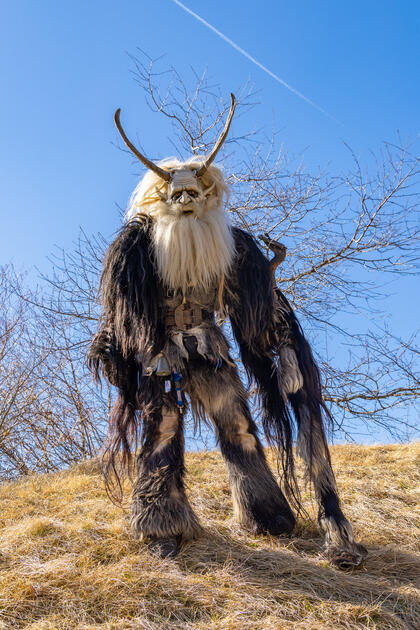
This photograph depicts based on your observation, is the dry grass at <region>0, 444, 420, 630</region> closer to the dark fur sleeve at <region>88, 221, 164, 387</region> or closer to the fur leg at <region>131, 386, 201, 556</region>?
the fur leg at <region>131, 386, 201, 556</region>

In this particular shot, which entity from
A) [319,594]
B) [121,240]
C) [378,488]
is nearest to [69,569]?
[319,594]

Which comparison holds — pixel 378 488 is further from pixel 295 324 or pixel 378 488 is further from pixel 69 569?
pixel 69 569

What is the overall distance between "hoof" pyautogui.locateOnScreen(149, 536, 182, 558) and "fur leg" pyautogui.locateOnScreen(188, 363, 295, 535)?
19.5 inches

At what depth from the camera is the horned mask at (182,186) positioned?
3.10m

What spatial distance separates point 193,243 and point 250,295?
0.42m

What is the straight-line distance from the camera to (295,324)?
331 cm

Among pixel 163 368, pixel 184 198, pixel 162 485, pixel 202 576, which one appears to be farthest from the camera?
pixel 184 198

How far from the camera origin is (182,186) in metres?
3.14

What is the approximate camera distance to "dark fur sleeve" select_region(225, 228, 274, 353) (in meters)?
3.15

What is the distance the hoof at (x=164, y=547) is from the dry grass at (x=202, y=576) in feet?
0.11

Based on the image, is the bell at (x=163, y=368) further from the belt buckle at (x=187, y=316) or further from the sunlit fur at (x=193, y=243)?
the sunlit fur at (x=193, y=243)

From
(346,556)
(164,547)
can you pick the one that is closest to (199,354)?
(164,547)

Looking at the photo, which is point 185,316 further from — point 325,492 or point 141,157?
point 325,492

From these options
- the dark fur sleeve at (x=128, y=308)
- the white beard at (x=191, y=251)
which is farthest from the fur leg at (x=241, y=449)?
Answer: the white beard at (x=191, y=251)
